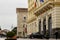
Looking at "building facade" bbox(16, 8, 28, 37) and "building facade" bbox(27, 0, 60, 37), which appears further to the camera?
"building facade" bbox(16, 8, 28, 37)

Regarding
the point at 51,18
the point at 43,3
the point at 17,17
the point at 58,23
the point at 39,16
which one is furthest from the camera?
the point at 17,17

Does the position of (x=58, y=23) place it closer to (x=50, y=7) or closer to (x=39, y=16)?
(x=50, y=7)

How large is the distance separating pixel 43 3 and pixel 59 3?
6.42 meters

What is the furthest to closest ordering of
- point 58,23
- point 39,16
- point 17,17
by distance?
point 17,17 < point 39,16 < point 58,23

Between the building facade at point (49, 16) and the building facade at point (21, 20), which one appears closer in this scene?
the building facade at point (49, 16)

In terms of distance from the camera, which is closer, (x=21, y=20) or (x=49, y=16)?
(x=49, y=16)

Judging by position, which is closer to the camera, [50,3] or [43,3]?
[50,3]

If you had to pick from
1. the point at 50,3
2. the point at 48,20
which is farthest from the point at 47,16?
the point at 50,3

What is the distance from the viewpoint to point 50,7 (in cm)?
4394

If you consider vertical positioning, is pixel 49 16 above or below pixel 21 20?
above

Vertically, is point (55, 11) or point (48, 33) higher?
point (55, 11)

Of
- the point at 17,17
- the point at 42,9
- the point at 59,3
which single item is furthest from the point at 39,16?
the point at 17,17

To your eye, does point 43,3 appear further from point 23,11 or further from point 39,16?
point 23,11

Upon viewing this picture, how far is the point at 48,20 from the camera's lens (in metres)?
46.2
